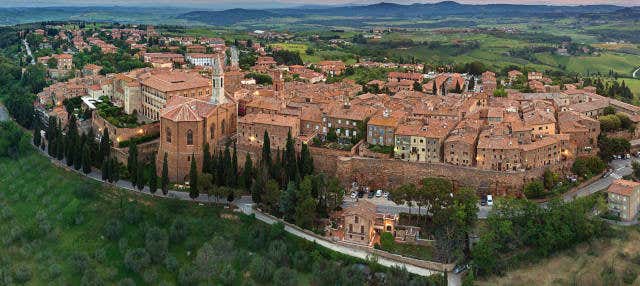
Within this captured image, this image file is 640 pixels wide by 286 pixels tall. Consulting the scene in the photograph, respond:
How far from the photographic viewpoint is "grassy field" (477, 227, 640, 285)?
35.4 m

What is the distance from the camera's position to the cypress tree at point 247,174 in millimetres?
43938

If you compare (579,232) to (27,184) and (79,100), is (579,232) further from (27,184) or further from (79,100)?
A: (79,100)

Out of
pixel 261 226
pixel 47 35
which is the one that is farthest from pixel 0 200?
pixel 47 35

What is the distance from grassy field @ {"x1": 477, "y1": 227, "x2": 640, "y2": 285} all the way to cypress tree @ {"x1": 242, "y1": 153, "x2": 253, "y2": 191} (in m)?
17.0

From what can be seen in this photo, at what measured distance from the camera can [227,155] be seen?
1743 inches

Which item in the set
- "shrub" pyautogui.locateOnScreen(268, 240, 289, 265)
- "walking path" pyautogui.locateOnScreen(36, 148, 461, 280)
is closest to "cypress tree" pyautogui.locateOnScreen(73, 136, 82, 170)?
"walking path" pyautogui.locateOnScreen(36, 148, 461, 280)

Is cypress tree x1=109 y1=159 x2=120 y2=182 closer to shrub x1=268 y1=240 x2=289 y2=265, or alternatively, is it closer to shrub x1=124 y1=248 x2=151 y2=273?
shrub x1=124 y1=248 x2=151 y2=273

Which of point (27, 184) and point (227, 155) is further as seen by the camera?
point (27, 184)

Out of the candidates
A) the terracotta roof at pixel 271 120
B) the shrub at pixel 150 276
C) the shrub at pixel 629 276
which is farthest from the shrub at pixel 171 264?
the shrub at pixel 629 276

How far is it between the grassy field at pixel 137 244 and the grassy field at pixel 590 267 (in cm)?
923

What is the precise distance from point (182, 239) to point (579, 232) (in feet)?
79.9

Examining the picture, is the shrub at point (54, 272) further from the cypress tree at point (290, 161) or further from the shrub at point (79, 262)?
the cypress tree at point (290, 161)

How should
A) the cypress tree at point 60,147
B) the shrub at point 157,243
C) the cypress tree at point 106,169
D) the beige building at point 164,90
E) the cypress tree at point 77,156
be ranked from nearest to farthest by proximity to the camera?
the shrub at point 157,243 < the cypress tree at point 106,169 < the cypress tree at point 77,156 < the cypress tree at point 60,147 < the beige building at point 164,90

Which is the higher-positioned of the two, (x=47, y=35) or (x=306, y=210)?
(x=47, y=35)
